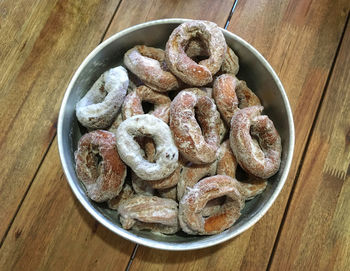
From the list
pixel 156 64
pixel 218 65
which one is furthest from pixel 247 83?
pixel 156 64

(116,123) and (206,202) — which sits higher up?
(116,123)

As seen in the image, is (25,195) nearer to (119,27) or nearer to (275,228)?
(119,27)

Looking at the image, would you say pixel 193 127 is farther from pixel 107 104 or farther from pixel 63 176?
pixel 63 176

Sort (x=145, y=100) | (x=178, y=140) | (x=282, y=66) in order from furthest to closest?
1. (x=282, y=66)
2. (x=145, y=100)
3. (x=178, y=140)

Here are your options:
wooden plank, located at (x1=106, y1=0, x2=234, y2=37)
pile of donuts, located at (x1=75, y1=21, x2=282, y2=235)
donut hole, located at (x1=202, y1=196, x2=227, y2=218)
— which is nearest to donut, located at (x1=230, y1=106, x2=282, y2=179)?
pile of donuts, located at (x1=75, y1=21, x2=282, y2=235)

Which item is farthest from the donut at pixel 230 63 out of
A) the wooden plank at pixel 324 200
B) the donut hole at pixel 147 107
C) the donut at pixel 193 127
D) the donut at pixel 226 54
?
the wooden plank at pixel 324 200

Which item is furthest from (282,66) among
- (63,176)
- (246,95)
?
(63,176)
